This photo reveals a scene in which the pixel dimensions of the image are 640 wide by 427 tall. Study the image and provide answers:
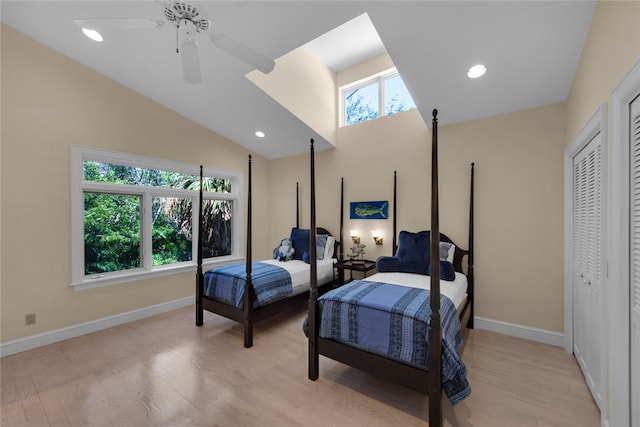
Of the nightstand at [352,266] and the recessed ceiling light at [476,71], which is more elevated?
the recessed ceiling light at [476,71]

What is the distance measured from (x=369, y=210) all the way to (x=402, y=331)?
2479 mm

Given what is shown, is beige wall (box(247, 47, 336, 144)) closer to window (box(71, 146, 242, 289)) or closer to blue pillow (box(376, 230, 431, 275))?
window (box(71, 146, 242, 289))

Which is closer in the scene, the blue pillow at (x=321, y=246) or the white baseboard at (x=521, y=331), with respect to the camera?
the white baseboard at (x=521, y=331)

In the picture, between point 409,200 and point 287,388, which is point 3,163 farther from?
point 409,200

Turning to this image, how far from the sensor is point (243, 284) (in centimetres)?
293

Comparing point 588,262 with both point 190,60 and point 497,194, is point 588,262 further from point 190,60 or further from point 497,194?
point 190,60

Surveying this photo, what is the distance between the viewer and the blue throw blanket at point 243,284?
2.95 meters

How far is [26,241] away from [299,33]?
3.45m

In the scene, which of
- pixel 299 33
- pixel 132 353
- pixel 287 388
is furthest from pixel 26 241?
pixel 299 33

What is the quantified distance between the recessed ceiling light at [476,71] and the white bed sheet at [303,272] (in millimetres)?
2782

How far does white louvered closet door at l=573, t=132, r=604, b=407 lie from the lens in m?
1.88

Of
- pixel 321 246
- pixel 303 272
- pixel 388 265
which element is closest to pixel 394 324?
pixel 388 265

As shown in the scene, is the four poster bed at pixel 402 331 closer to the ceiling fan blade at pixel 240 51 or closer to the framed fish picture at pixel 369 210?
the ceiling fan blade at pixel 240 51

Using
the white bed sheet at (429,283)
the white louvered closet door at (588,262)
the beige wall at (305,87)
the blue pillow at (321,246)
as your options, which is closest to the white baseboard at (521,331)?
the white louvered closet door at (588,262)
